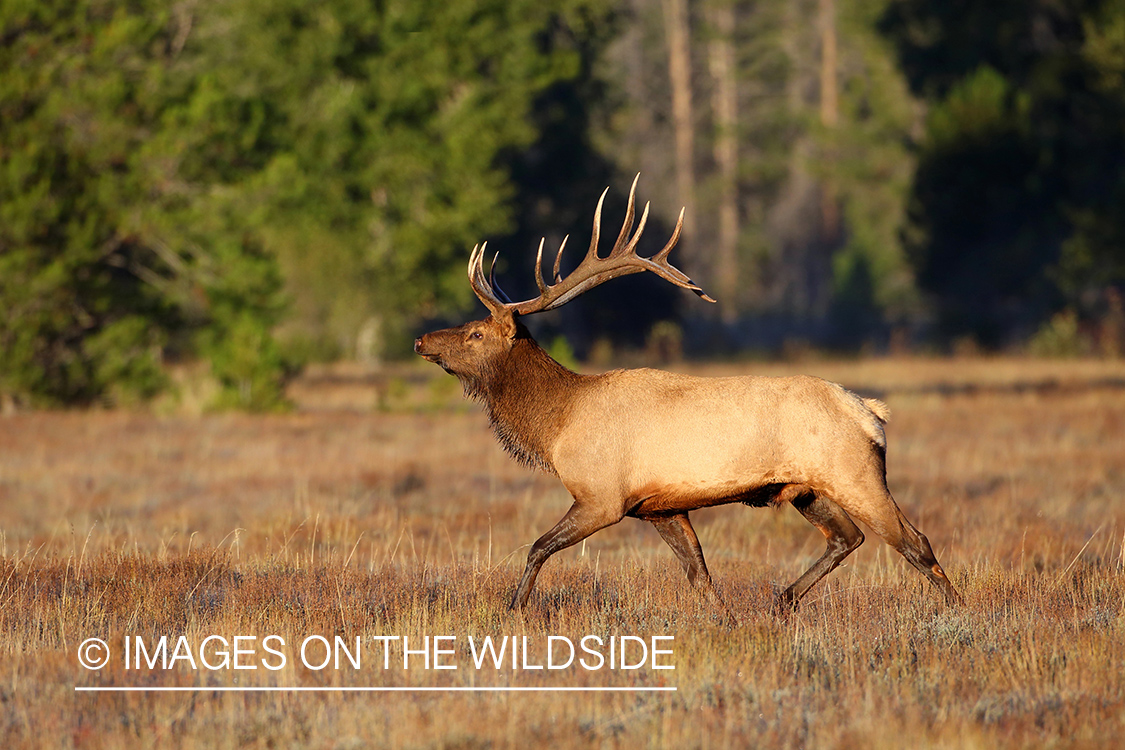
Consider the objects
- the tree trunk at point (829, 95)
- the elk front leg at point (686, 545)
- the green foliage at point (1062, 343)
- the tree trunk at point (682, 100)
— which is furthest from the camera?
the tree trunk at point (829, 95)

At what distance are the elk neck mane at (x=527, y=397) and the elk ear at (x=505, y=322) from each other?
0.20 feet

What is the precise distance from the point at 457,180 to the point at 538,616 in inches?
1032

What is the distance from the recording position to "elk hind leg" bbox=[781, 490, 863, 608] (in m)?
7.86

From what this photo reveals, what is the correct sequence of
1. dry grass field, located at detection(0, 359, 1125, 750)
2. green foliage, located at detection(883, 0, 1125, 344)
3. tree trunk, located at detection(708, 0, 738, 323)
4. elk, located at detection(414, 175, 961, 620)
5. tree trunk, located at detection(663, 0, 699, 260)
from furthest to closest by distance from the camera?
tree trunk, located at detection(708, 0, 738, 323), tree trunk, located at detection(663, 0, 699, 260), green foliage, located at detection(883, 0, 1125, 344), elk, located at detection(414, 175, 961, 620), dry grass field, located at detection(0, 359, 1125, 750)

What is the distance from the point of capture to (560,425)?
802cm

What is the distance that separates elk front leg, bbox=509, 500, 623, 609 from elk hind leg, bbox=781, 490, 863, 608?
1154 millimetres

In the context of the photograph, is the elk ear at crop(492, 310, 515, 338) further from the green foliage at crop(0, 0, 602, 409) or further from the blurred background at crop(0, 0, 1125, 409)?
the green foliage at crop(0, 0, 602, 409)

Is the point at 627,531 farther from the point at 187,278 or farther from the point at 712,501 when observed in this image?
the point at 187,278

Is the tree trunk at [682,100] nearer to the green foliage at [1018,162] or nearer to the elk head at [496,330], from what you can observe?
the green foliage at [1018,162]

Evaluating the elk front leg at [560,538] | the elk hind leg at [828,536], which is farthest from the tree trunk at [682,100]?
the elk front leg at [560,538]

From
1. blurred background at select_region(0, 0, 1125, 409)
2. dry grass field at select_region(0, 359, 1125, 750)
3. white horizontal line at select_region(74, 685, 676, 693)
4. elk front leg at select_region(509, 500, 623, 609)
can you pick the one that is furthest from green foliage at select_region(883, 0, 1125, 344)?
white horizontal line at select_region(74, 685, 676, 693)

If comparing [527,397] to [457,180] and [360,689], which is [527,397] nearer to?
[360,689]

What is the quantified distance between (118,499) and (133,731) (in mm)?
8955

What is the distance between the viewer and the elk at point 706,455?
7.52m
